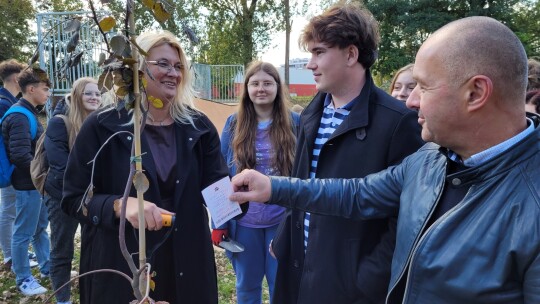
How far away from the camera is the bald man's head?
1153mm

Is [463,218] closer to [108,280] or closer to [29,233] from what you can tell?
[108,280]

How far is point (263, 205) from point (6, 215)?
306cm

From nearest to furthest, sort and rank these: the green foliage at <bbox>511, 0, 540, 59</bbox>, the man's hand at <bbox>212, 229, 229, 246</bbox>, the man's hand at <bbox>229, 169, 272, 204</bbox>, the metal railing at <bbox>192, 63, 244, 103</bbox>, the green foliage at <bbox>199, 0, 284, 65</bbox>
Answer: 1. the man's hand at <bbox>229, 169, 272, 204</bbox>
2. the man's hand at <bbox>212, 229, 229, 246</bbox>
3. the metal railing at <bbox>192, 63, 244, 103</bbox>
4. the green foliage at <bbox>199, 0, 284, 65</bbox>
5. the green foliage at <bbox>511, 0, 540, 59</bbox>

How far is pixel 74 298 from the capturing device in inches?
161

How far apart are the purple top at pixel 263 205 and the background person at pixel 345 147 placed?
1.05 m

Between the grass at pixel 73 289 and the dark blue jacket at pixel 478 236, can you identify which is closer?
the dark blue jacket at pixel 478 236

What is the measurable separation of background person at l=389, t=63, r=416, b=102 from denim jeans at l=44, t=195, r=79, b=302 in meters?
3.08

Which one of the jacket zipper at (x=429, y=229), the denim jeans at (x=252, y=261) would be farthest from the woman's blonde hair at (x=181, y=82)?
the jacket zipper at (x=429, y=229)

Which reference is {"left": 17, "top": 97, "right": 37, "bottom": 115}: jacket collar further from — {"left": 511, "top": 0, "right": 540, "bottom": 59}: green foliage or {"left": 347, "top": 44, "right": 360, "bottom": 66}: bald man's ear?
{"left": 511, "top": 0, "right": 540, "bottom": 59}: green foliage

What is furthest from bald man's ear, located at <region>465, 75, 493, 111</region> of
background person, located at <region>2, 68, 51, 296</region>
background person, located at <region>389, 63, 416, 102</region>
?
background person, located at <region>2, 68, 51, 296</region>

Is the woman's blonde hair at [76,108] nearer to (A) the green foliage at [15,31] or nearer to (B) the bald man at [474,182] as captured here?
(B) the bald man at [474,182]

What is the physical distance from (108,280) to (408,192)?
4.82 feet

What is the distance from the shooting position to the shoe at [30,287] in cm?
407

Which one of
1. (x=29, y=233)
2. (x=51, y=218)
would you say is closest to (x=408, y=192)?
(x=51, y=218)
